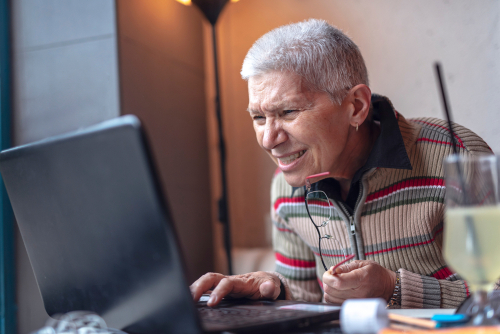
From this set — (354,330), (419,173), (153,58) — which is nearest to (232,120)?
(153,58)

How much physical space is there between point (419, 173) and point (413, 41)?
125cm

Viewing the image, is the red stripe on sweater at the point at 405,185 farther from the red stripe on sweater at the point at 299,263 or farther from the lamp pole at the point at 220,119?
the lamp pole at the point at 220,119

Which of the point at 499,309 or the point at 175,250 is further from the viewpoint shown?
the point at 499,309

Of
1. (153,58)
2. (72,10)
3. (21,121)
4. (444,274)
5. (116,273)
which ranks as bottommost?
(444,274)

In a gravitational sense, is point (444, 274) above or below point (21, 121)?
below

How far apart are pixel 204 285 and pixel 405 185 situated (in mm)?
664

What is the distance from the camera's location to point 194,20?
275cm

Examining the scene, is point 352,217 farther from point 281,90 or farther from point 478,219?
point 478,219

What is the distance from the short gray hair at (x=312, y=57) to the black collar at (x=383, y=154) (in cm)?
14

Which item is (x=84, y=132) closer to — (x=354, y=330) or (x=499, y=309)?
(x=354, y=330)

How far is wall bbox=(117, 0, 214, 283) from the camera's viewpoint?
2143 millimetres

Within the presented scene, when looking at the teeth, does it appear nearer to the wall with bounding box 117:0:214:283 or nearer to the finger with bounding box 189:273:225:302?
the finger with bounding box 189:273:225:302

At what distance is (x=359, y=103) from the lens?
1.29m

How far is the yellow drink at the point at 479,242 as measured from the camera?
0.51 meters
